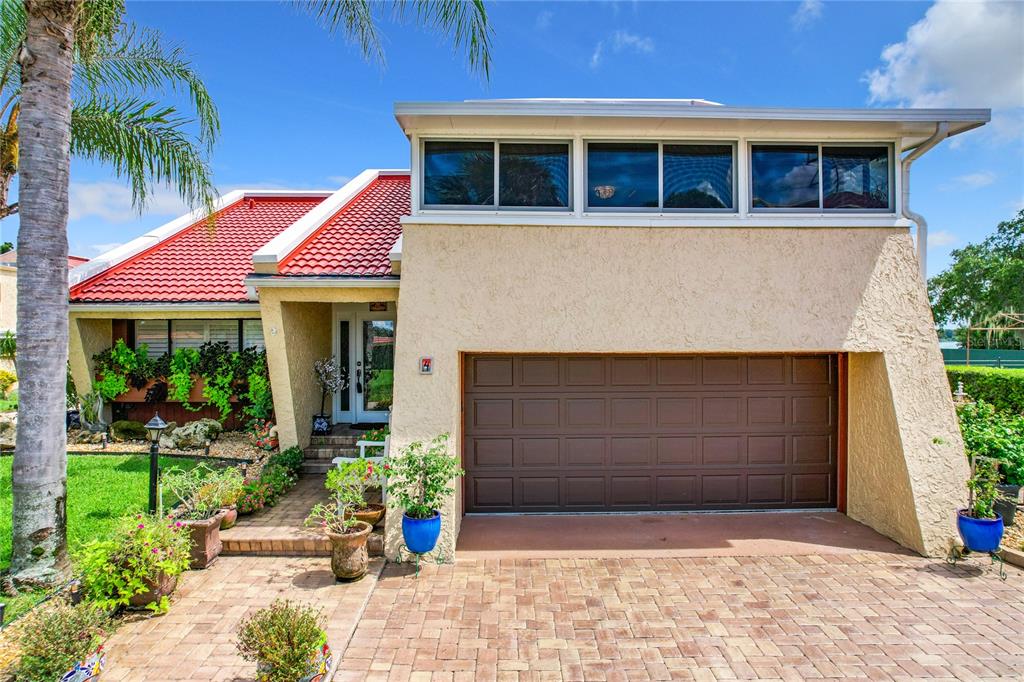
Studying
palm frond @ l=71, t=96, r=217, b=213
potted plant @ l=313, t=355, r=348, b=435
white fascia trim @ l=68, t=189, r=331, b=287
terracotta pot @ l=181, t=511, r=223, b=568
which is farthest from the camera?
potted plant @ l=313, t=355, r=348, b=435

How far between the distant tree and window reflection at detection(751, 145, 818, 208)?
42.3m

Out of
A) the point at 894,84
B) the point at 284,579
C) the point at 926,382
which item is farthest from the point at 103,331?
the point at 894,84

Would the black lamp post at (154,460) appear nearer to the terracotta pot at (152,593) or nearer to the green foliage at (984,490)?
the terracotta pot at (152,593)

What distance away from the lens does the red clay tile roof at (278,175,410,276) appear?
9938 millimetres

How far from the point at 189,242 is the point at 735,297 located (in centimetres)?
1347

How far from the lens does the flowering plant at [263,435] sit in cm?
1099

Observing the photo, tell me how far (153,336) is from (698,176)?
12.5 m

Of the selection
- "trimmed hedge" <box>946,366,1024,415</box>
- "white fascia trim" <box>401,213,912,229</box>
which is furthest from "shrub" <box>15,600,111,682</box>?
"trimmed hedge" <box>946,366,1024,415</box>

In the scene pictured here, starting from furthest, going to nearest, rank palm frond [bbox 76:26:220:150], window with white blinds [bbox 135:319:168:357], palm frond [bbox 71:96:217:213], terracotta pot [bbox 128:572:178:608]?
window with white blinds [bbox 135:319:168:357] → palm frond [bbox 76:26:220:150] → palm frond [bbox 71:96:217:213] → terracotta pot [bbox 128:572:178:608]

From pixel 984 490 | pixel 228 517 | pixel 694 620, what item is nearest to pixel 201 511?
pixel 228 517

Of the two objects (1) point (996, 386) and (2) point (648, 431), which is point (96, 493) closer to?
(2) point (648, 431)

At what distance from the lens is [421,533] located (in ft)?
22.4

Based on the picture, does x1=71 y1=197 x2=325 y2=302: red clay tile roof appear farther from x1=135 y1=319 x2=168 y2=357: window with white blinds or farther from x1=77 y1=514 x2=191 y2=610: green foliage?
x1=77 y1=514 x2=191 y2=610: green foliage

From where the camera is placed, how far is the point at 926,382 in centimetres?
773
